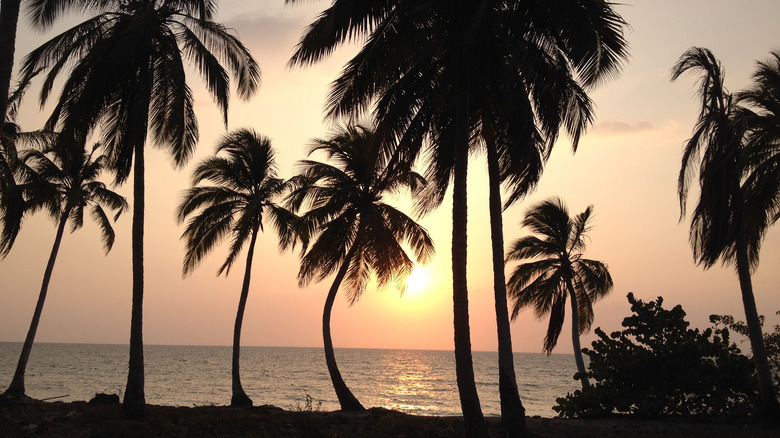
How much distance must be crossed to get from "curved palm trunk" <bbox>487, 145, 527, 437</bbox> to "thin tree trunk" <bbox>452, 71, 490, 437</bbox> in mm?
1493

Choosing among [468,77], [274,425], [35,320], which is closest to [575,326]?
[274,425]

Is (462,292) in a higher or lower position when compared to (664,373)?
higher

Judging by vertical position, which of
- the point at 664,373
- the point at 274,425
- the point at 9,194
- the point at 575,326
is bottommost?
the point at 274,425

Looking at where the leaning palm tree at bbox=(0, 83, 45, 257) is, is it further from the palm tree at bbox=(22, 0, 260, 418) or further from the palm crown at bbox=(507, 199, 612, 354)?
the palm crown at bbox=(507, 199, 612, 354)

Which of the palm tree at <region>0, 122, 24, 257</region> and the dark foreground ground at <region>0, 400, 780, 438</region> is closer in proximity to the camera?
the dark foreground ground at <region>0, 400, 780, 438</region>

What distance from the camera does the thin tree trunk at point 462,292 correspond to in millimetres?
12125

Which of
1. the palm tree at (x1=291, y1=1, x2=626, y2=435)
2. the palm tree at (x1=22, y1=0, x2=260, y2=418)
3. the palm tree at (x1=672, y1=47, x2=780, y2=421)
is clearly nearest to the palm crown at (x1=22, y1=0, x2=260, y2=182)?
the palm tree at (x1=22, y1=0, x2=260, y2=418)

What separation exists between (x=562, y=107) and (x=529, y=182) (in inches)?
82.5

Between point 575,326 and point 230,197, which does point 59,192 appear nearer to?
point 230,197

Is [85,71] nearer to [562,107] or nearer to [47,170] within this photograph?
[47,170]

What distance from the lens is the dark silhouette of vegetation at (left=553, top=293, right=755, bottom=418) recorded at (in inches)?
706

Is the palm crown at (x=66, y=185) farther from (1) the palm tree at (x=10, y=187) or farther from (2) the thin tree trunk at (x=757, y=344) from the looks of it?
(2) the thin tree trunk at (x=757, y=344)

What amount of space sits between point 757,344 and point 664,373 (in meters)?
3.06

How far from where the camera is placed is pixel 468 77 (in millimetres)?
13273
